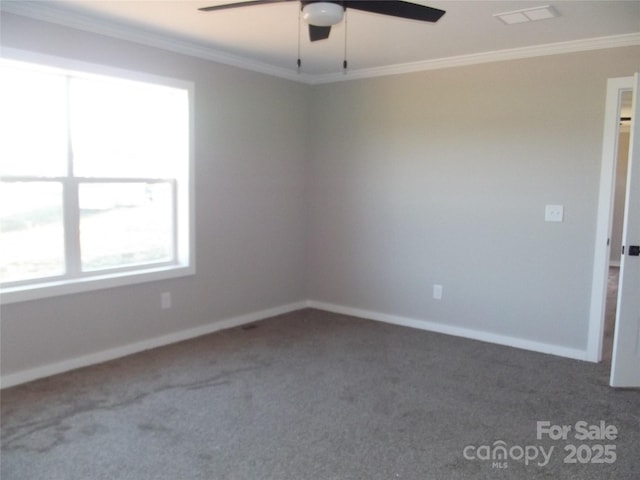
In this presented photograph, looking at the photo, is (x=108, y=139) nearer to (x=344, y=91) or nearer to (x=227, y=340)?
(x=227, y=340)

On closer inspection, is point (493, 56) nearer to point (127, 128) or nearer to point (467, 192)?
point (467, 192)

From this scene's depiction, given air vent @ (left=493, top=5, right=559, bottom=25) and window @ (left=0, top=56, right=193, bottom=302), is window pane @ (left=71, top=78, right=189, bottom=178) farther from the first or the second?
air vent @ (left=493, top=5, right=559, bottom=25)

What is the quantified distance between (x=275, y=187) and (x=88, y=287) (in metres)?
2.07

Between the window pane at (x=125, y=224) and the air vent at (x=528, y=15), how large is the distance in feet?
9.24

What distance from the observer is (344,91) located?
17.1 ft

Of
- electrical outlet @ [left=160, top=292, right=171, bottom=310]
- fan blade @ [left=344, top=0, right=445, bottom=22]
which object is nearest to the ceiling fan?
fan blade @ [left=344, top=0, right=445, bottom=22]

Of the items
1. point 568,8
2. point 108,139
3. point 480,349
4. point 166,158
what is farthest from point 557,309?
point 108,139

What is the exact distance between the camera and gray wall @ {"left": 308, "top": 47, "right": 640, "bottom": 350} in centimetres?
404

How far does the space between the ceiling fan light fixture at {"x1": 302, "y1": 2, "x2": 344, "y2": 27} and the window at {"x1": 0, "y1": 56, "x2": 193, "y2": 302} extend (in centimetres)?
206

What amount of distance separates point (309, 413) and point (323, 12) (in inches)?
85.6

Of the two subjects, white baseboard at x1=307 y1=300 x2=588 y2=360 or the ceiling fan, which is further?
white baseboard at x1=307 y1=300 x2=588 y2=360

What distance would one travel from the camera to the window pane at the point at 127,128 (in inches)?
148

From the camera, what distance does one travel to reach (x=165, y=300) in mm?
4297

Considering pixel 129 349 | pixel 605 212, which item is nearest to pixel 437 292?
pixel 605 212
